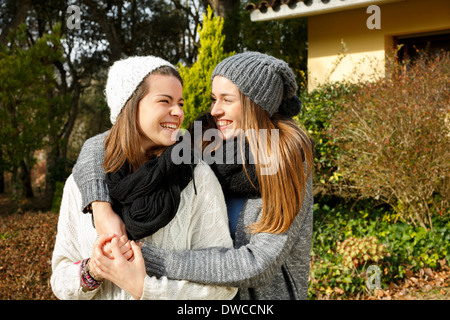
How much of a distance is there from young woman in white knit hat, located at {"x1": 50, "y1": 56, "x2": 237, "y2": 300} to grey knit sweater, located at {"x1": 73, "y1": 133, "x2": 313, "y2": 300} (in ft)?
0.13

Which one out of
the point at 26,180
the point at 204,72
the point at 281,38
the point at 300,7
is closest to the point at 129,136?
the point at 204,72

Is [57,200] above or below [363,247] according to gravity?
above

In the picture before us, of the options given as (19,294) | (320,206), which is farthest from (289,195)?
(320,206)

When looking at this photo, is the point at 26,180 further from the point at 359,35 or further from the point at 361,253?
the point at 361,253

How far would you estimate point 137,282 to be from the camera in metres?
1.49

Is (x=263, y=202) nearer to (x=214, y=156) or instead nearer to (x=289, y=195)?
(x=289, y=195)

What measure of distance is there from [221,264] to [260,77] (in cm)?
82

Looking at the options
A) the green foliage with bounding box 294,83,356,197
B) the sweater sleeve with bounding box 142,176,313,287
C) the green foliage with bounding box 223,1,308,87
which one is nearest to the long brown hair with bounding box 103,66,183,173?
the sweater sleeve with bounding box 142,176,313,287

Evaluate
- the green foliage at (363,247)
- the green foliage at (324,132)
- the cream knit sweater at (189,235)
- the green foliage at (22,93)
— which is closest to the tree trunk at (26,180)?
the green foliage at (22,93)

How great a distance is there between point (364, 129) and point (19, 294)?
420 cm

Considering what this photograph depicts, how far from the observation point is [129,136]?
1.67 metres

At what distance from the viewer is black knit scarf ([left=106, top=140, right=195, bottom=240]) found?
4.96 feet

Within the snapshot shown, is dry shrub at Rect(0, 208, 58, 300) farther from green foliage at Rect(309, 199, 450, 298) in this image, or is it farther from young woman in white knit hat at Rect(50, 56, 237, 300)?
green foliage at Rect(309, 199, 450, 298)

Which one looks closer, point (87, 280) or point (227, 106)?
point (87, 280)
